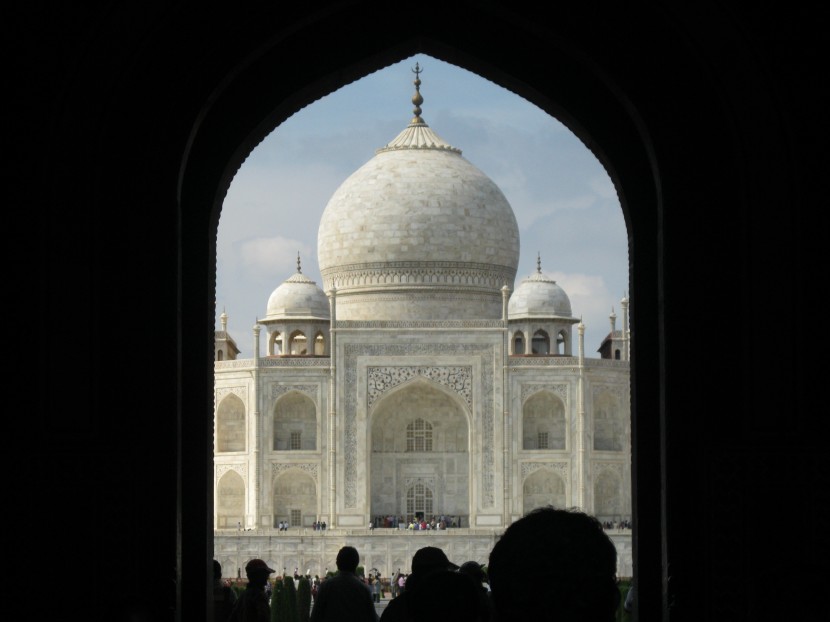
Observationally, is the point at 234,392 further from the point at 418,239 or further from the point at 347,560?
the point at 347,560

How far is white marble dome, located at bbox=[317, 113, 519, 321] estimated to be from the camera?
112ft

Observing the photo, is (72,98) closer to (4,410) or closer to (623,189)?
(4,410)

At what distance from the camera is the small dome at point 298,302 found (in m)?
35.3

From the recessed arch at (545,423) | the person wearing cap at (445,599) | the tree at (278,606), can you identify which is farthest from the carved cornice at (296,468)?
the person wearing cap at (445,599)

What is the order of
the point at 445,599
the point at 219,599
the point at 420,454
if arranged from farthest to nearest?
the point at 420,454, the point at 219,599, the point at 445,599

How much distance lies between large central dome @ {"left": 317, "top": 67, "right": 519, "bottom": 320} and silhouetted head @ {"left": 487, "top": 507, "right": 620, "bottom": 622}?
31.3 m

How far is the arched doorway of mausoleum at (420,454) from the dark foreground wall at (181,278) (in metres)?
25.8

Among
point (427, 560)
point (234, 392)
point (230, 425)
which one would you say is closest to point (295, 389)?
point (234, 392)

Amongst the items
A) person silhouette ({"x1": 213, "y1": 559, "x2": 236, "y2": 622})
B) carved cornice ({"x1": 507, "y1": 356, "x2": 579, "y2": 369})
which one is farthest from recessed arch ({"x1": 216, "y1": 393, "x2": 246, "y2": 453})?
person silhouette ({"x1": 213, "y1": 559, "x2": 236, "y2": 622})

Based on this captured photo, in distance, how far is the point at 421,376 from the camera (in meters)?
31.6

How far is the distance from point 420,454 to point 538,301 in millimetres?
→ 4999

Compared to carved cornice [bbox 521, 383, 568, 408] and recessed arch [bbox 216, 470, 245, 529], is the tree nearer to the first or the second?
carved cornice [bbox 521, 383, 568, 408]

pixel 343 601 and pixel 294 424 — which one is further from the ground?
pixel 294 424

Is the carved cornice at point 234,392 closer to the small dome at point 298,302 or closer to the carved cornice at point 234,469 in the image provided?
the carved cornice at point 234,469
